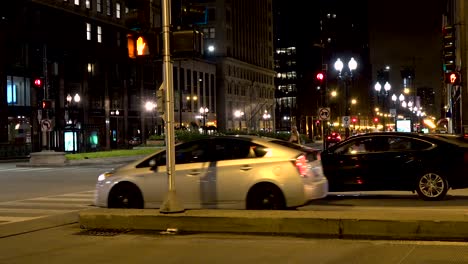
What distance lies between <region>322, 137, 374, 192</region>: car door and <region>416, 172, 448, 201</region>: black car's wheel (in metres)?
1.26

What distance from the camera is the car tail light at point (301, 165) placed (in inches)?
491

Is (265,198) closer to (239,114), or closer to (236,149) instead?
(236,149)

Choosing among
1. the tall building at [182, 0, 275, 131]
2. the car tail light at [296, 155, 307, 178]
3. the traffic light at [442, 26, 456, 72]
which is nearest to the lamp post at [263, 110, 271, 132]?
the tall building at [182, 0, 275, 131]

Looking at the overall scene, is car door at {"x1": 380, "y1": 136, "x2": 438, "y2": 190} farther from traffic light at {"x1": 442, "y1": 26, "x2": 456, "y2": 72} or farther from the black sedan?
traffic light at {"x1": 442, "y1": 26, "x2": 456, "y2": 72}

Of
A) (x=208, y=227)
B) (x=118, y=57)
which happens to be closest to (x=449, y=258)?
(x=208, y=227)

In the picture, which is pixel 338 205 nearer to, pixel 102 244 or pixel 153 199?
pixel 153 199

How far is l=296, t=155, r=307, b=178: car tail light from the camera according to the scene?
12.5 m

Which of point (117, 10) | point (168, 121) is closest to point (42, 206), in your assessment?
point (168, 121)

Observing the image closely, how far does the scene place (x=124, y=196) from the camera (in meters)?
13.6

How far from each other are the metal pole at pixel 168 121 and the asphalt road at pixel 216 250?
0.67 metres

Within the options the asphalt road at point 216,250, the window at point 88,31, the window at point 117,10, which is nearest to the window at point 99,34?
the window at point 88,31

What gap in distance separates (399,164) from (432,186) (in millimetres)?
905

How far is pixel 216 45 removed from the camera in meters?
122

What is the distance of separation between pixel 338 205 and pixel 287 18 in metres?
162
